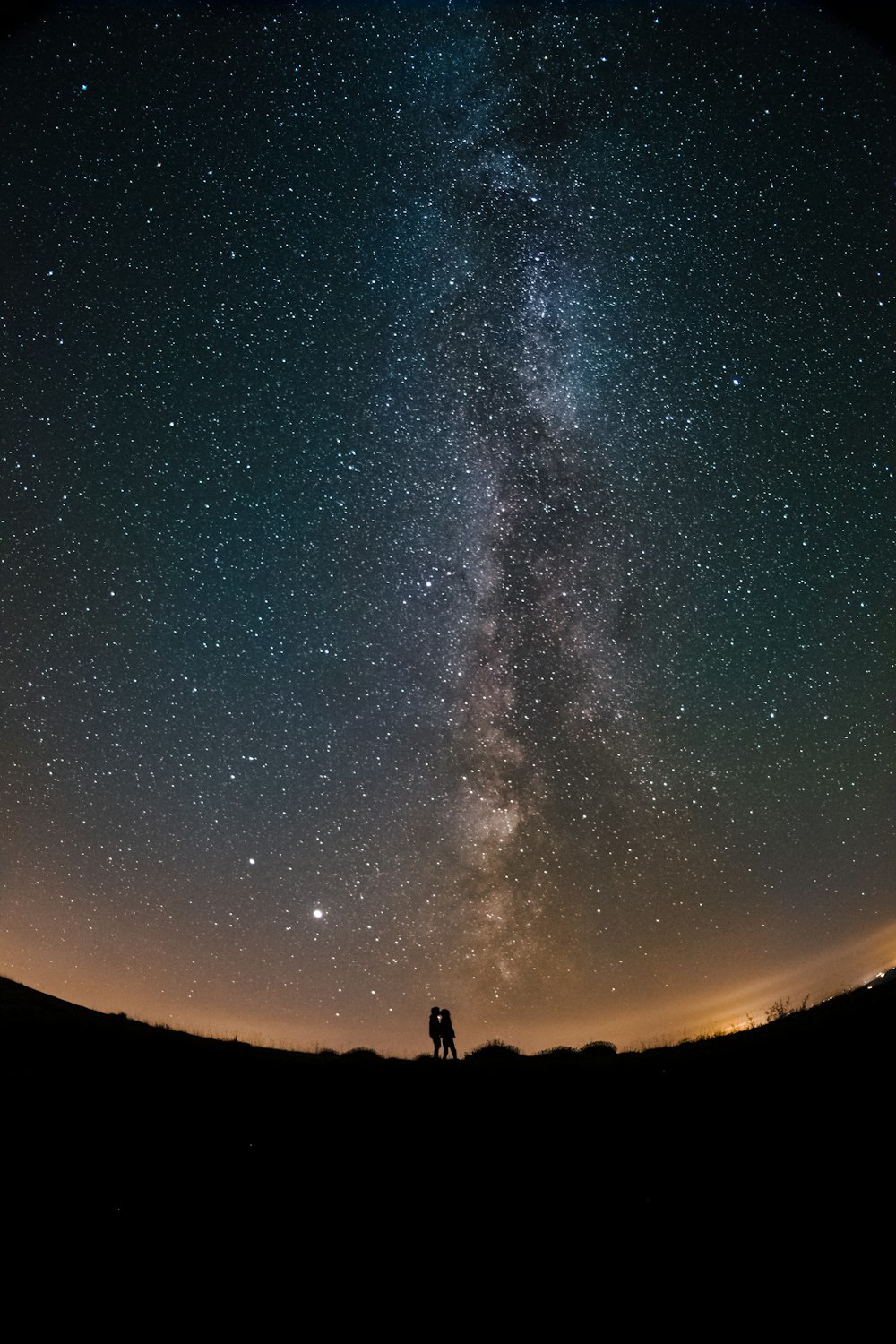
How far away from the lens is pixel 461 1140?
6172 millimetres

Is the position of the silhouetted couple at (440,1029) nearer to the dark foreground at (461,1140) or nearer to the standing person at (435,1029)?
the standing person at (435,1029)

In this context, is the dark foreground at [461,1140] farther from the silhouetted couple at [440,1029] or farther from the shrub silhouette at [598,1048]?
the shrub silhouette at [598,1048]

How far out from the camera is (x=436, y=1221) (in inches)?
185

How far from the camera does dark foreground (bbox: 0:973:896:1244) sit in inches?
180

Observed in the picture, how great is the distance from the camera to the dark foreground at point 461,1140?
4582mm

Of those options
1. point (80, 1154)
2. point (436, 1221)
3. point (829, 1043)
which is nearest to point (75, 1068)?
point (80, 1154)

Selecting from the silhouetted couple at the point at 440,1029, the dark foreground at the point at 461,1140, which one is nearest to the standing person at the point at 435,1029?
the silhouetted couple at the point at 440,1029

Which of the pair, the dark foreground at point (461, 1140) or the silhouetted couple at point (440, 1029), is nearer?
the dark foreground at point (461, 1140)

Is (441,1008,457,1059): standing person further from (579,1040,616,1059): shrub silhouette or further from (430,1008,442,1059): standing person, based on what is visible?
(579,1040,616,1059): shrub silhouette

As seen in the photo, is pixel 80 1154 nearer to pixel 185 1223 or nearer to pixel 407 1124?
pixel 185 1223

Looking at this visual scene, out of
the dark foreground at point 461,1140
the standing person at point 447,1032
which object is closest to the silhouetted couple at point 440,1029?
the standing person at point 447,1032

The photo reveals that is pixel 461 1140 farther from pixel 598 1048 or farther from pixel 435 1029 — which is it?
pixel 598 1048

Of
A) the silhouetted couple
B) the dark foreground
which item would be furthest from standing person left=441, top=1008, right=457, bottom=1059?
the dark foreground

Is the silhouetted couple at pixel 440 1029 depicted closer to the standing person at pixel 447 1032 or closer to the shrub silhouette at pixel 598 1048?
the standing person at pixel 447 1032
